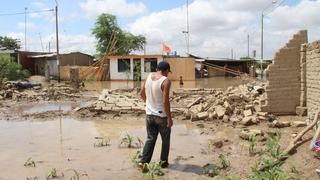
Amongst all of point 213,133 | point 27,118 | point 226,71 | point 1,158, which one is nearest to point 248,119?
point 213,133

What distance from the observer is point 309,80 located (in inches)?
395

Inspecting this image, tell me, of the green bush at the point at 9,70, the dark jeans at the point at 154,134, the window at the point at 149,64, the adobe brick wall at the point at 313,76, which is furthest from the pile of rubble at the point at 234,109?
the window at the point at 149,64

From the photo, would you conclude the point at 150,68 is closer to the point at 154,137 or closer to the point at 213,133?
the point at 213,133

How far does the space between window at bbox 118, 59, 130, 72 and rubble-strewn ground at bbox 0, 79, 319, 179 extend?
2157cm

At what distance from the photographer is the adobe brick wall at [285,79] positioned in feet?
36.5

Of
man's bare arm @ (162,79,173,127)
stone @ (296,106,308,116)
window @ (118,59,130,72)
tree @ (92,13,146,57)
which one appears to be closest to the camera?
man's bare arm @ (162,79,173,127)

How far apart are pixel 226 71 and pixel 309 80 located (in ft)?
109

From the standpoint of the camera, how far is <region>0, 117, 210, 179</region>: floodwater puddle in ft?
22.2

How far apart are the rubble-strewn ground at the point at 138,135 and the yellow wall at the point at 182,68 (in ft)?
65.2

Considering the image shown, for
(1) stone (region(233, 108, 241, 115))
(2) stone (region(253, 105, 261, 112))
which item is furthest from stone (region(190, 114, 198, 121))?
(2) stone (region(253, 105, 261, 112))

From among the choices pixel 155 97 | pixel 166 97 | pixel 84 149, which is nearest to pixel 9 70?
pixel 84 149

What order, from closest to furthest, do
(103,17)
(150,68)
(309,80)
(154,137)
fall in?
(154,137), (309,80), (150,68), (103,17)

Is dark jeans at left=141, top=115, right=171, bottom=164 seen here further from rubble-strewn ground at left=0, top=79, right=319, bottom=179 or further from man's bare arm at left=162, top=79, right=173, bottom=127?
rubble-strewn ground at left=0, top=79, right=319, bottom=179

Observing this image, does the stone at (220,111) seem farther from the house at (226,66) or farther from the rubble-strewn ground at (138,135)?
the house at (226,66)
